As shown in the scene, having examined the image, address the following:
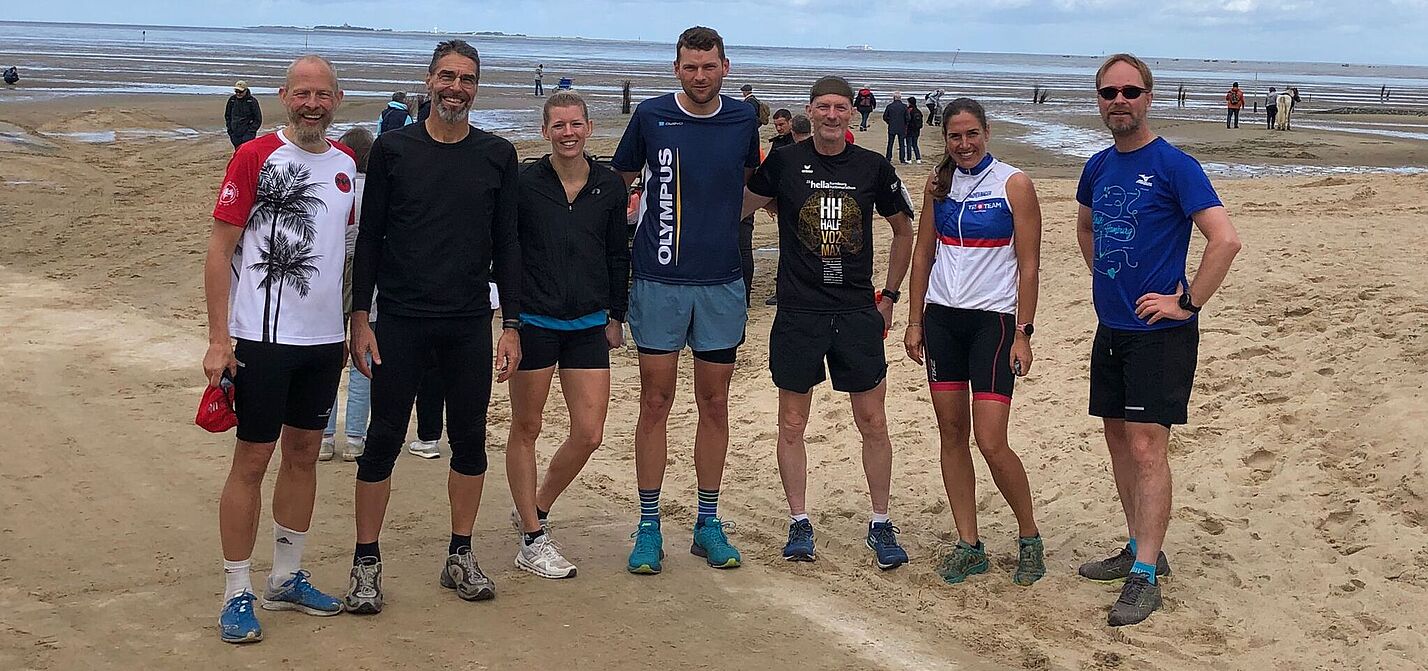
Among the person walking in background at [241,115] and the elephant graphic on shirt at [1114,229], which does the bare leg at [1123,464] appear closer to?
the elephant graphic on shirt at [1114,229]

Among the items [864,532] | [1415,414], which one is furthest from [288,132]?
[1415,414]

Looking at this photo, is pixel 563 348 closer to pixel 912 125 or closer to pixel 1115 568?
pixel 1115 568

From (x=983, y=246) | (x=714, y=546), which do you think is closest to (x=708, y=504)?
(x=714, y=546)

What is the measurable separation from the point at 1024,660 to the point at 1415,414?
2.95 meters

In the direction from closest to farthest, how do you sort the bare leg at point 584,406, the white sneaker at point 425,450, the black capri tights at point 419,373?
the black capri tights at point 419,373 → the bare leg at point 584,406 → the white sneaker at point 425,450

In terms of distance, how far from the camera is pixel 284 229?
176 inches

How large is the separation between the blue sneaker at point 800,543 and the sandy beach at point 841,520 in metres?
0.07

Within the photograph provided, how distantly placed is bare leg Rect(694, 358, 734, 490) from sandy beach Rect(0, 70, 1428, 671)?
45 cm

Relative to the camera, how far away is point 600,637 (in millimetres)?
4797

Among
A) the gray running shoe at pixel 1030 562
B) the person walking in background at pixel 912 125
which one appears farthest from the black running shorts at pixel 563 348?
the person walking in background at pixel 912 125

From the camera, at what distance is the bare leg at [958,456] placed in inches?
214

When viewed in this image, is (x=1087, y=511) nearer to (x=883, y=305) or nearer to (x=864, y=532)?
(x=864, y=532)

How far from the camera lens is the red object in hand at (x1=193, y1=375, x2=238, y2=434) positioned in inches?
170

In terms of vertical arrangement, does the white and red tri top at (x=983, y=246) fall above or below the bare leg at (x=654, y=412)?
above
